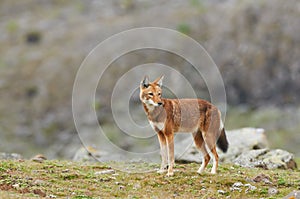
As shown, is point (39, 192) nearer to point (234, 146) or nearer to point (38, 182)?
point (38, 182)

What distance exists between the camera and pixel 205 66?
50281 millimetres

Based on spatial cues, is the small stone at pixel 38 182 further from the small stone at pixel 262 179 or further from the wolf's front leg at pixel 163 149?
the small stone at pixel 262 179

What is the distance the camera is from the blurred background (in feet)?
157

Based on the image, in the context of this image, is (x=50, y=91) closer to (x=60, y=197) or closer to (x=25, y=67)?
(x=25, y=67)

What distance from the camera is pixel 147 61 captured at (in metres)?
54.9

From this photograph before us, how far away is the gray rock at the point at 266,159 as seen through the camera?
67.7 ft

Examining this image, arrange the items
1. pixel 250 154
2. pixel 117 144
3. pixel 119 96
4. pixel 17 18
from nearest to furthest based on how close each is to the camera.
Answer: pixel 250 154 < pixel 117 144 < pixel 119 96 < pixel 17 18

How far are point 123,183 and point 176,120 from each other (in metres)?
2.53

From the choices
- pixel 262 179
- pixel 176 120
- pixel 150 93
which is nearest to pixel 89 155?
pixel 176 120

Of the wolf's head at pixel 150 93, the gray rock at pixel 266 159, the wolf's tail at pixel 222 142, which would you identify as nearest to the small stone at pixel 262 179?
the wolf's tail at pixel 222 142

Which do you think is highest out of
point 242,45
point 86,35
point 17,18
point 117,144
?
point 17,18

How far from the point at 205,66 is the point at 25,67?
61.1ft

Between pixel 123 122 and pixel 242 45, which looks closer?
pixel 123 122

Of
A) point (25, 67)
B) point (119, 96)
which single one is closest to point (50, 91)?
point (25, 67)
